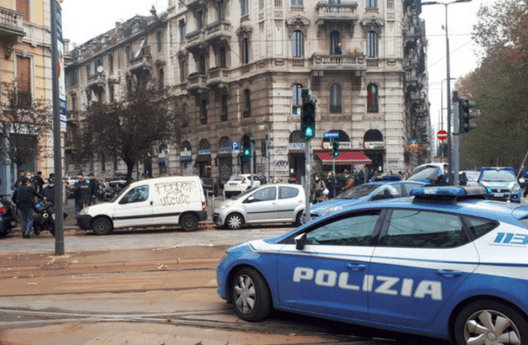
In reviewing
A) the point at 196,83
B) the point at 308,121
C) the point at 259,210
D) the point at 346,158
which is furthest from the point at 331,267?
the point at 196,83

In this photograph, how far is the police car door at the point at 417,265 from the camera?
439 cm

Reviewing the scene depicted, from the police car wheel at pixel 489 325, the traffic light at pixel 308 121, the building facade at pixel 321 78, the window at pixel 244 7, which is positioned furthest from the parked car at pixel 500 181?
the window at pixel 244 7

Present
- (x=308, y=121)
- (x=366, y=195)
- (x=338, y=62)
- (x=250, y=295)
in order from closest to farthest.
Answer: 1. (x=250, y=295)
2. (x=308, y=121)
3. (x=366, y=195)
4. (x=338, y=62)

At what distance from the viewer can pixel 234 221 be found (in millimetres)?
16812

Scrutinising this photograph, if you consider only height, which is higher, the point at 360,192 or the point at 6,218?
the point at 360,192

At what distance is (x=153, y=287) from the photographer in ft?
26.2

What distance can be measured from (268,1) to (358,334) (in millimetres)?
33796

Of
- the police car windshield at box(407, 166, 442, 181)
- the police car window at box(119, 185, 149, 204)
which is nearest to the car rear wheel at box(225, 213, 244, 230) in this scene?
the police car window at box(119, 185, 149, 204)

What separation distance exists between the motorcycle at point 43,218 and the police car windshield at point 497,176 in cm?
1816

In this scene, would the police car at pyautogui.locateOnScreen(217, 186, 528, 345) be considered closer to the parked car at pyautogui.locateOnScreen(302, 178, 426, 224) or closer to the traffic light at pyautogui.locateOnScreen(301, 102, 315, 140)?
the traffic light at pyautogui.locateOnScreen(301, 102, 315, 140)

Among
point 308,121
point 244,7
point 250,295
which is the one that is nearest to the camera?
point 250,295

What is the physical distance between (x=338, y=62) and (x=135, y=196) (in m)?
23.3

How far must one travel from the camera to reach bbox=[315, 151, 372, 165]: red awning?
35438mm

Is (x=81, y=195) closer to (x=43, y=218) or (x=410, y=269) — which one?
(x=43, y=218)
